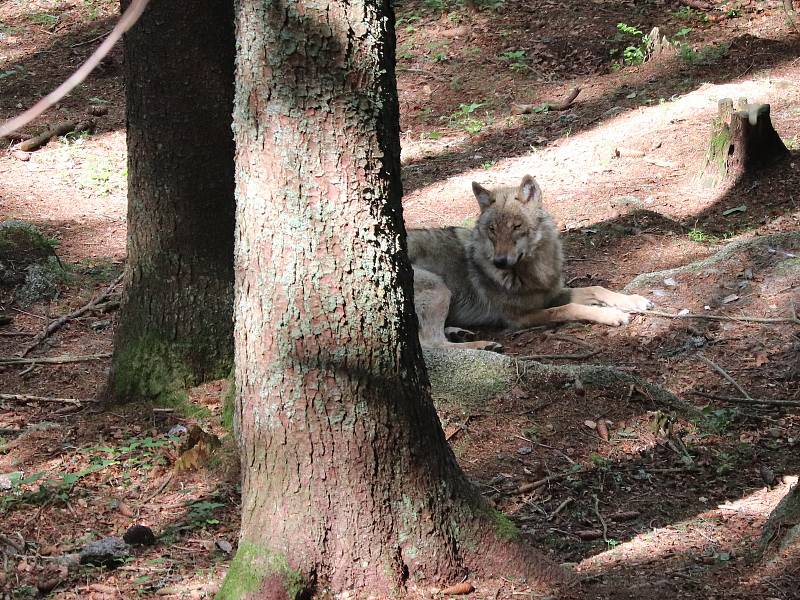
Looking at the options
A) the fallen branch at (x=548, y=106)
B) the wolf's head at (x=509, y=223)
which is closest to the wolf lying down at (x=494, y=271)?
the wolf's head at (x=509, y=223)

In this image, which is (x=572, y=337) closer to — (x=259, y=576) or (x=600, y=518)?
(x=600, y=518)

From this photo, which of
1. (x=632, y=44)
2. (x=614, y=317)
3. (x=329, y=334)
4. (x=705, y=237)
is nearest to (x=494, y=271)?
(x=614, y=317)

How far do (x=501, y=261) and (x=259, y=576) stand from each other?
537 centimetres

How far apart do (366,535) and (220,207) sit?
2.84 m

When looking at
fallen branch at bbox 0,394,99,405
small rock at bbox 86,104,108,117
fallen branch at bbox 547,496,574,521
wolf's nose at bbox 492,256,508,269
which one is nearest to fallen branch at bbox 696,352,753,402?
fallen branch at bbox 547,496,574,521

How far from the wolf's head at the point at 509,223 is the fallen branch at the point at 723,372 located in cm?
230

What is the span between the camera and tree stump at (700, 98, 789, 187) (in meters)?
9.80

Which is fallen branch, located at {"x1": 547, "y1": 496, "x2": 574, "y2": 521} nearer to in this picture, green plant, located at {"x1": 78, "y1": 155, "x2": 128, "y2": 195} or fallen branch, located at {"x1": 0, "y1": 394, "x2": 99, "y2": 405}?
fallen branch, located at {"x1": 0, "y1": 394, "x2": 99, "y2": 405}

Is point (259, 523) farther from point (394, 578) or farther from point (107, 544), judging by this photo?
point (107, 544)

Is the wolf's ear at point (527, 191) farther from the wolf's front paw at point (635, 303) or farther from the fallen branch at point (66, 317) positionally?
the fallen branch at point (66, 317)

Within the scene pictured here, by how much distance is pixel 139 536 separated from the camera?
4.31 m

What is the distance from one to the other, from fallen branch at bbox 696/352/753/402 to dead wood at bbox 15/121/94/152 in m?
10.2

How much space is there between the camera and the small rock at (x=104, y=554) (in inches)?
161

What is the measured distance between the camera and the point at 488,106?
1420cm
